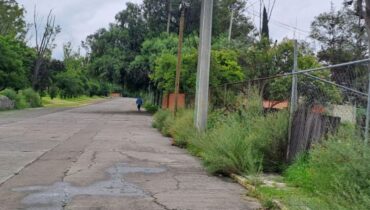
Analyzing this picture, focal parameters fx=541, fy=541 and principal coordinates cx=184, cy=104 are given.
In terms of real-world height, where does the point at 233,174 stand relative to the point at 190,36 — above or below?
below

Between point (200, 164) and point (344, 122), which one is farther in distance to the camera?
point (200, 164)

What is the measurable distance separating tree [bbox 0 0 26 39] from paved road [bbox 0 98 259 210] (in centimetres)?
6055

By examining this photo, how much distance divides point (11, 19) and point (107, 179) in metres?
70.3

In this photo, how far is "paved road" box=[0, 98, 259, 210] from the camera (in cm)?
878

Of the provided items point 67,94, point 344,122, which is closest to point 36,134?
point 344,122

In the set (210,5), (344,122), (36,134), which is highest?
(210,5)

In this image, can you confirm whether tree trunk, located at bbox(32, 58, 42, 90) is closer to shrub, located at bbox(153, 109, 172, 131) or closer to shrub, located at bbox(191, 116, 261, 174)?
shrub, located at bbox(153, 109, 172, 131)

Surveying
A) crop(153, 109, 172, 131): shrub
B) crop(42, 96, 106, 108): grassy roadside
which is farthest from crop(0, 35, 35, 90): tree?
crop(153, 109, 172, 131): shrub

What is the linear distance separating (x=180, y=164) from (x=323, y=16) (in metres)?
40.2

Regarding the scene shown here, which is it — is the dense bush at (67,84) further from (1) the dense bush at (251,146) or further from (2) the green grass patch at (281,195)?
(2) the green grass patch at (281,195)

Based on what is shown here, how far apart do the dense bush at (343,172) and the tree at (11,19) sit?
71.8 m

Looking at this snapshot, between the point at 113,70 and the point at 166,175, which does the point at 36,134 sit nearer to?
the point at 166,175

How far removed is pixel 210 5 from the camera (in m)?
20.0

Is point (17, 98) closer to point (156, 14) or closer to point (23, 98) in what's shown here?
point (23, 98)
